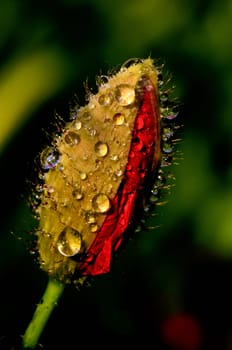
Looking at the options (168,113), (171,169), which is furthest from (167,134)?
(171,169)

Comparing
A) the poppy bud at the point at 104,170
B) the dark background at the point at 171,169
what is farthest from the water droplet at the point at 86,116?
the dark background at the point at 171,169

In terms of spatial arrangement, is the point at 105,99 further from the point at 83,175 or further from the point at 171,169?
the point at 171,169

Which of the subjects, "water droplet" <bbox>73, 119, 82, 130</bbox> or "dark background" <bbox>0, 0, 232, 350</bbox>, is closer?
"water droplet" <bbox>73, 119, 82, 130</bbox>

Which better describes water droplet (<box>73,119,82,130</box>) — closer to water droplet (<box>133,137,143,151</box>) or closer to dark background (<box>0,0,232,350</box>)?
water droplet (<box>133,137,143,151</box>)

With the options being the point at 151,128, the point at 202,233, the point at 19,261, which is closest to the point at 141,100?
the point at 151,128

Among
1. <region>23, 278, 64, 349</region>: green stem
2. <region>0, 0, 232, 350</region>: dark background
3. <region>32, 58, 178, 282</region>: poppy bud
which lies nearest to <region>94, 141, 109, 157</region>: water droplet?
<region>32, 58, 178, 282</region>: poppy bud

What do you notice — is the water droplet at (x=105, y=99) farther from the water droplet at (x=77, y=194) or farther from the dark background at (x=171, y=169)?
the dark background at (x=171, y=169)

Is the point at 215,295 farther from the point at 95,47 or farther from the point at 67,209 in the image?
the point at 67,209
